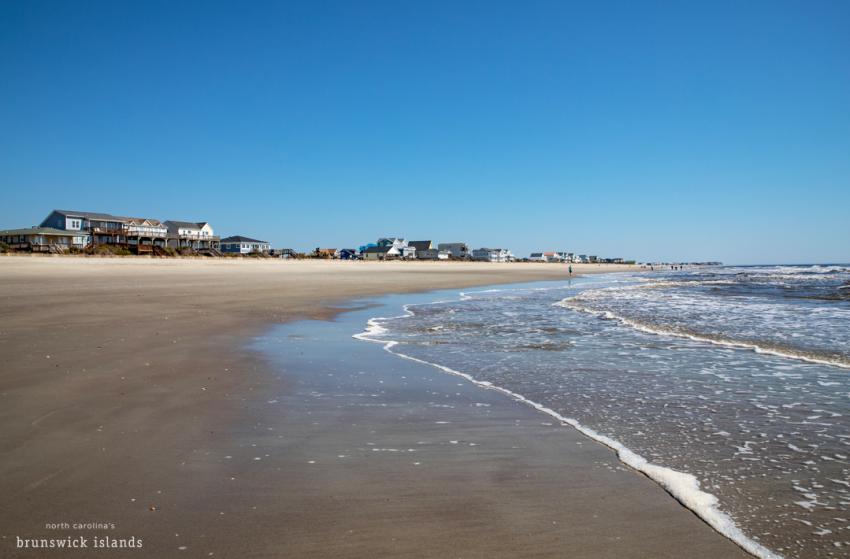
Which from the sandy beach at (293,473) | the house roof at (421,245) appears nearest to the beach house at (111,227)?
the sandy beach at (293,473)

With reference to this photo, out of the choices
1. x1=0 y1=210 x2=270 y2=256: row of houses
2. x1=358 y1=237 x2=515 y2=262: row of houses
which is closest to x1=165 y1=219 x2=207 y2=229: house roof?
x1=0 y1=210 x2=270 y2=256: row of houses

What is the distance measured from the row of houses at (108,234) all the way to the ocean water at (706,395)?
Answer: 60.0 m

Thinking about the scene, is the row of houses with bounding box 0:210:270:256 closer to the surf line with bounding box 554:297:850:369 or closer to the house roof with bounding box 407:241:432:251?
the surf line with bounding box 554:297:850:369

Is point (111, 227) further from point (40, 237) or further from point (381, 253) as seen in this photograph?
point (381, 253)

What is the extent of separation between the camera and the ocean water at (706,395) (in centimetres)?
345

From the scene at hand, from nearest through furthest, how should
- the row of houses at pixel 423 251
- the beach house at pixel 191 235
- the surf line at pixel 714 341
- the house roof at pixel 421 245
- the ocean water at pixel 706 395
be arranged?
the ocean water at pixel 706 395 < the surf line at pixel 714 341 < the beach house at pixel 191 235 < the row of houses at pixel 423 251 < the house roof at pixel 421 245

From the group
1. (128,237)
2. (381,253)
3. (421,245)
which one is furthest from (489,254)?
(128,237)

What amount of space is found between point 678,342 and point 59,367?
11.4 metres

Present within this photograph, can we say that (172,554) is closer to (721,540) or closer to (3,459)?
(3,459)

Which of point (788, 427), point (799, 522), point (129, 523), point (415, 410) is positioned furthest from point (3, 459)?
point (788, 427)

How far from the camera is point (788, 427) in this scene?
5.21 m

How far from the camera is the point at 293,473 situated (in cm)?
384

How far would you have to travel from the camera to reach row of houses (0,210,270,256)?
62.3 m

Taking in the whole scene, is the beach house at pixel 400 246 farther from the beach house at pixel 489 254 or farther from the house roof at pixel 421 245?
the beach house at pixel 489 254
